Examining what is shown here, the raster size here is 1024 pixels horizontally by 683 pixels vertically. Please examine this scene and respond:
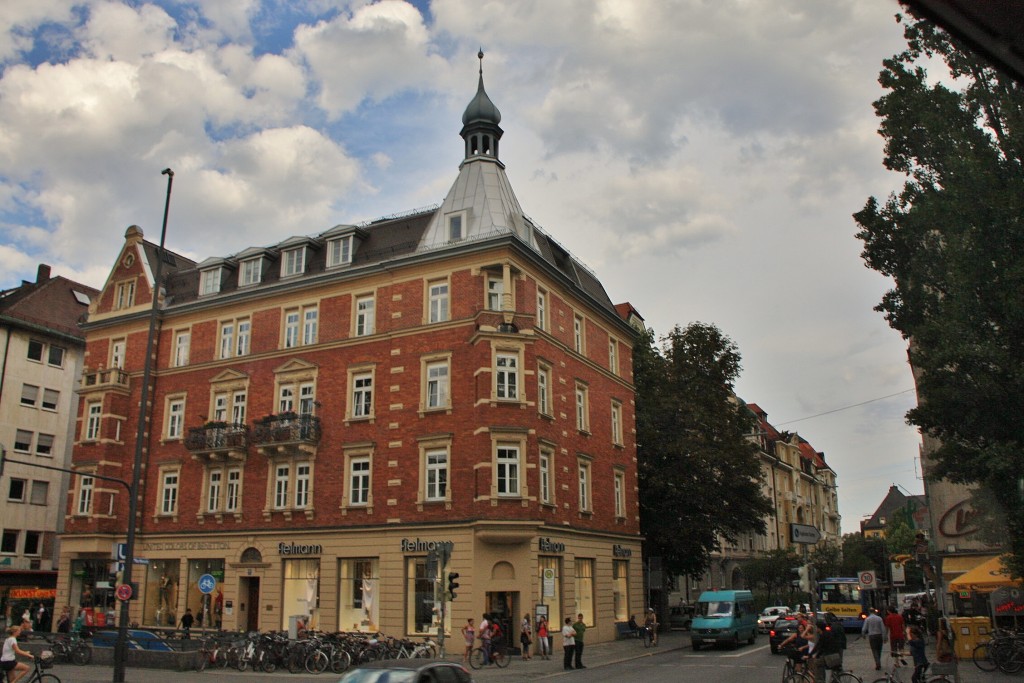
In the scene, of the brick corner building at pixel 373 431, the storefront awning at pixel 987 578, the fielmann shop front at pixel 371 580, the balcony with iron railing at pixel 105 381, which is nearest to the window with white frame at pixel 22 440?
the brick corner building at pixel 373 431

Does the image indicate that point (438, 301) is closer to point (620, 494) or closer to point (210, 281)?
point (620, 494)

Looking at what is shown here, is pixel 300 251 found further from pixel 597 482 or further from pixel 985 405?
pixel 985 405

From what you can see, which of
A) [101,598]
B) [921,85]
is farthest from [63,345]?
[921,85]

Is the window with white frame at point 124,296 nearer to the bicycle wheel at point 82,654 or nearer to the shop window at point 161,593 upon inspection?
the shop window at point 161,593

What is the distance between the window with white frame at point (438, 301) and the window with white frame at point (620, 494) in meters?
12.6

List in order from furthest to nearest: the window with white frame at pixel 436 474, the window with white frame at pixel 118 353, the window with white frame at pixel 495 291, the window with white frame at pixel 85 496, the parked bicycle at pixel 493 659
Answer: the window with white frame at pixel 118 353 → the window with white frame at pixel 85 496 → the window with white frame at pixel 495 291 → the window with white frame at pixel 436 474 → the parked bicycle at pixel 493 659

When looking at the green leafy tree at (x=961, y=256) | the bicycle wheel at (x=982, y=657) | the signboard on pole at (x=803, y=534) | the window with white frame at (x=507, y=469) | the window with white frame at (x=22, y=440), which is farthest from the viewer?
the window with white frame at (x=22, y=440)

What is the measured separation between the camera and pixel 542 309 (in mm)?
35438

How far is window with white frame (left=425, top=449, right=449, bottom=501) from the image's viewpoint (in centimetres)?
3192

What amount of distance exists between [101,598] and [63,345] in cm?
2092

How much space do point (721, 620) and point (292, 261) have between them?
24625mm

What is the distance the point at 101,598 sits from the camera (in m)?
39.8

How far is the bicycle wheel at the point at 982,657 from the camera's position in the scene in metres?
24.3

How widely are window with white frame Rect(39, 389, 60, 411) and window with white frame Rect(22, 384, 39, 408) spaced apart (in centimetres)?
48
